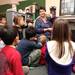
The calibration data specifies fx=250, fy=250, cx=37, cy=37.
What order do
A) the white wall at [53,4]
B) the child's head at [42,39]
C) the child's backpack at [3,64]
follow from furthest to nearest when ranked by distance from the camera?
the white wall at [53,4]
the child's head at [42,39]
the child's backpack at [3,64]

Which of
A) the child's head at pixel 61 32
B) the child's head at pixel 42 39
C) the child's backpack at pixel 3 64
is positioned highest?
the child's head at pixel 61 32

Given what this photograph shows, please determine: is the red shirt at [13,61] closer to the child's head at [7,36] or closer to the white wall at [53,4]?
the child's head at [7,36]

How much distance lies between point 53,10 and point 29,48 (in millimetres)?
2364

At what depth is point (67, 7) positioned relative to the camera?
6133 mm

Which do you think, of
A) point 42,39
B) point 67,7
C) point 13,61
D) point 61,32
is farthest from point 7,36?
point 67,7

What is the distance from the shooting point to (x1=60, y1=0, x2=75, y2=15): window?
20.0 ft

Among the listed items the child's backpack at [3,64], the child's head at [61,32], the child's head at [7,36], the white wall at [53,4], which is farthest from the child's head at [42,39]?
the child's backpack at [3,64]

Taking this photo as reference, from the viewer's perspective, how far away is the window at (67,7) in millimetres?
6086

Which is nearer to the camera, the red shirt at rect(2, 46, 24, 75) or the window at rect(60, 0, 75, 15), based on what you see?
the red shirt at rect(2, 46, 24, 75)

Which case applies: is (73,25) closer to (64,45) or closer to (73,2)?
(73,2)

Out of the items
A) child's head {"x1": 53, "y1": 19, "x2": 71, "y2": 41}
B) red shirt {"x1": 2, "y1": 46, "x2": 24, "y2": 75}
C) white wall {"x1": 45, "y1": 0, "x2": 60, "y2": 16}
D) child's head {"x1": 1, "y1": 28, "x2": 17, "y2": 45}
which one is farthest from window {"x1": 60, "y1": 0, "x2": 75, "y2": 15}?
red shirt {"x1": 2, "y1": 46, "x2": 24, "y2": 75}

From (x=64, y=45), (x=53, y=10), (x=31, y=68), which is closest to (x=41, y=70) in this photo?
(x=31, y=68)

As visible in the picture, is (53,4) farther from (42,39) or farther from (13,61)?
(13,61)

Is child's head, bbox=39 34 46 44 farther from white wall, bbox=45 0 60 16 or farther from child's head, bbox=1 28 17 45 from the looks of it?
child's head, bbox=1 28 17 45
